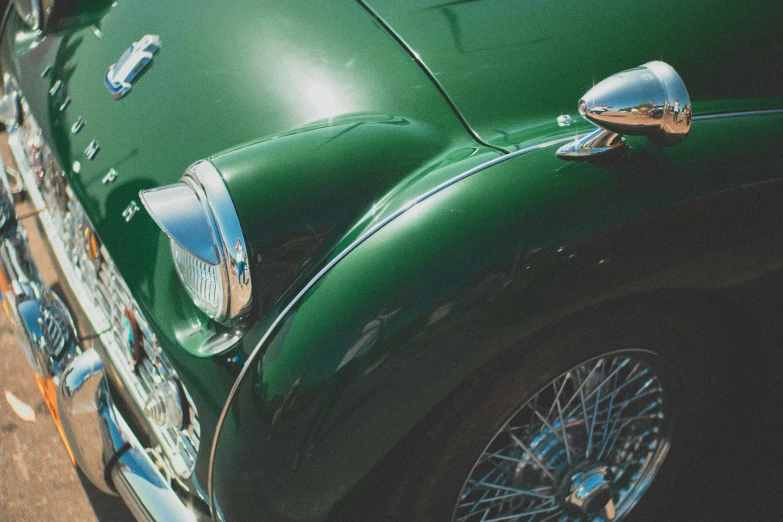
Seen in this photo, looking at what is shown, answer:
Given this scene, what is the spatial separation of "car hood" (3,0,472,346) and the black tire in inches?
15.1

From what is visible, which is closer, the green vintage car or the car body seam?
the green vintage car

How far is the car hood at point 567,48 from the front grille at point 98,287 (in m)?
0.80

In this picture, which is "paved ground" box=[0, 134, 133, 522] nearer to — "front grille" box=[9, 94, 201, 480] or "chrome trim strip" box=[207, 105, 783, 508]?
"front grille" box=[9, 94, 201, 480]

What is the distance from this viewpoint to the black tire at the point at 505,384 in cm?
131

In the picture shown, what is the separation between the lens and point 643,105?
→ 126cm

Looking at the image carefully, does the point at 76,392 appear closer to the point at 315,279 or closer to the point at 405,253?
the point at 315,279

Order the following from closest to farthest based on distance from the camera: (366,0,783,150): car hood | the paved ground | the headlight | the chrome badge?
the headlight < (366,0,783,150): car hood < the chrome badge < the paved ground

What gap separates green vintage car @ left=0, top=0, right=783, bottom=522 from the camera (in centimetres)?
122

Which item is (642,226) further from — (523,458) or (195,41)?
(195,41)

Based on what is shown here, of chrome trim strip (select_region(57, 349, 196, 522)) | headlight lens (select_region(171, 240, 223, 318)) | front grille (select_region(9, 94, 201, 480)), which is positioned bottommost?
chrome trim strip (select_region(57, 349, 196, 522))

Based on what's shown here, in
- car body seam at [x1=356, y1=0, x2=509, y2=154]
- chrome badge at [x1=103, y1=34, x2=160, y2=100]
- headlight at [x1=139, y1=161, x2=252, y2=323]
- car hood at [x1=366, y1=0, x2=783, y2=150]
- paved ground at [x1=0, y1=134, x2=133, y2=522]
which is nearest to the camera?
headlight at [x1=139, y1=161, x2=252, y2=323]

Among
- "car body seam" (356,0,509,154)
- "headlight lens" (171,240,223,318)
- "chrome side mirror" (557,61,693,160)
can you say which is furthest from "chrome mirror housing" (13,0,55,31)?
"chrome side mirror" (557,61,693,160)

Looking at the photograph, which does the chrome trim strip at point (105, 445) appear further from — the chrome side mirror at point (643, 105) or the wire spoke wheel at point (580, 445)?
the chrome side mirror at point (643, 105)

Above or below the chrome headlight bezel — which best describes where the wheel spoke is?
below
